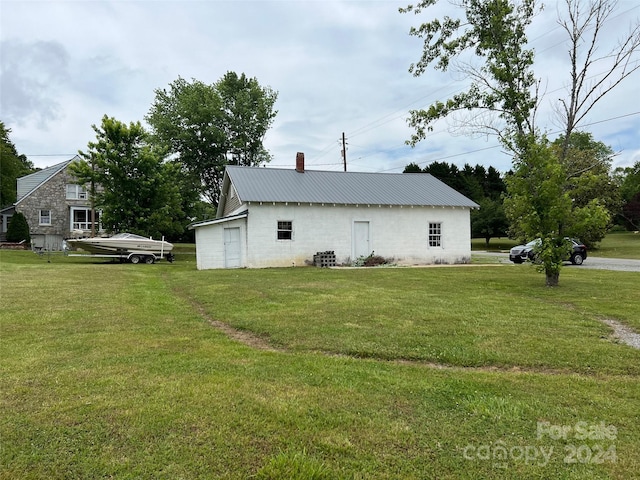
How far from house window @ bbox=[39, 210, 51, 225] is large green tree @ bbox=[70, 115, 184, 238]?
1169 centimetres

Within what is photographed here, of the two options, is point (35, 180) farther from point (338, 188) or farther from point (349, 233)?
point (349, 233)

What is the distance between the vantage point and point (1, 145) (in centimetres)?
3834

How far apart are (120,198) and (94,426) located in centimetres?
2440

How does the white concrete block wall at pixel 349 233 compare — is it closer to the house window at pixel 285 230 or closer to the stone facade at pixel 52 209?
the house window at pixel 285 230

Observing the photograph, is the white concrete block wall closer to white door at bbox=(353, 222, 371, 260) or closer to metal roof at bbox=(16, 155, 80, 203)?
white door at bbox=(353, 222, 371, 260)

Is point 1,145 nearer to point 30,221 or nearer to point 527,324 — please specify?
point 30,221

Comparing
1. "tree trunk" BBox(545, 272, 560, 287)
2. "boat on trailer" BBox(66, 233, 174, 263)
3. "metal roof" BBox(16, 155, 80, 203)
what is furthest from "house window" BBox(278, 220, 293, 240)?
"metal roof" BBox(16, 155, 80, 203)

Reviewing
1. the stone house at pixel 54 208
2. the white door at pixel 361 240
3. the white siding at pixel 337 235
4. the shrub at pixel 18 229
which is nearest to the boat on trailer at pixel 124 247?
the white siding at pixel 337 235

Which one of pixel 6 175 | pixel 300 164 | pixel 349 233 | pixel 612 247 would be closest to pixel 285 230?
pixel 349 233

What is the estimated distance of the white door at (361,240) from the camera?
69.1 feet

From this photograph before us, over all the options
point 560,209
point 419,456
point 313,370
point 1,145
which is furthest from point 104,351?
point 1,145

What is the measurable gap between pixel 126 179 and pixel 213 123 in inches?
526

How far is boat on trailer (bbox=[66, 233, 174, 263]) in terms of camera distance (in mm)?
21391

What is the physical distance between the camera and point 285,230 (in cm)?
1988
